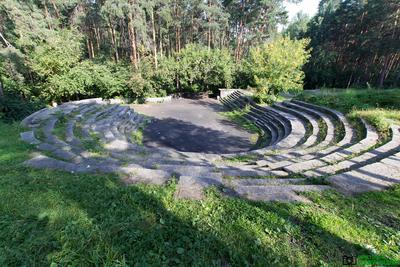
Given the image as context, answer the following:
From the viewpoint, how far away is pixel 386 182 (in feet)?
10.4

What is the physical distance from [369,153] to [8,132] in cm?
1015

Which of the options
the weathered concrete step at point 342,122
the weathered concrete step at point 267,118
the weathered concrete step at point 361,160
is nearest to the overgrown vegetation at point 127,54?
the weathered concrete step at point 267,118

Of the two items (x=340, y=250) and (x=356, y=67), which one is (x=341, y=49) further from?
(x=340, y=250)

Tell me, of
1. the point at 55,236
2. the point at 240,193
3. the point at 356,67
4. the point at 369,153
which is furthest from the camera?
the point at 356,67

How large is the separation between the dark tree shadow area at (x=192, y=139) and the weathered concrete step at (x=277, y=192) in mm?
4901

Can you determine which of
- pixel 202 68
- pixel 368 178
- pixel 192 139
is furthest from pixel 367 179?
pixel 202 68

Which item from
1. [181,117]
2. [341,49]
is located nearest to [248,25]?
[341,49]

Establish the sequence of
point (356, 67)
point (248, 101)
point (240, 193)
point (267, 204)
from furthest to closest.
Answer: point (356, 67) < point (248, 101) < point (240, 193) < point (267, 204)

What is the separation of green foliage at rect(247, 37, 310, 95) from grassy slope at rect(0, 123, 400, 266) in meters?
13.3

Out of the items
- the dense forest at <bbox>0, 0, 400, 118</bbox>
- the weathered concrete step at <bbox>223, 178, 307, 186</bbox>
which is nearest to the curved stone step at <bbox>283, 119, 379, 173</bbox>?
the weathered concrete step at <bbox>223, 178, 307, 186</bbox>

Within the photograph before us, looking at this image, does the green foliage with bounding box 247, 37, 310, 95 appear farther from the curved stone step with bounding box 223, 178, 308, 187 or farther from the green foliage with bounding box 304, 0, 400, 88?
the curved stone step with bounding box 223, 178, 308, 187

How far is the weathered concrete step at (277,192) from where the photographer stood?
2799 mm

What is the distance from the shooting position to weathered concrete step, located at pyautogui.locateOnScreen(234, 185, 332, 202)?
2.80 meters

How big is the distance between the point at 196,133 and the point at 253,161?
206 inches
